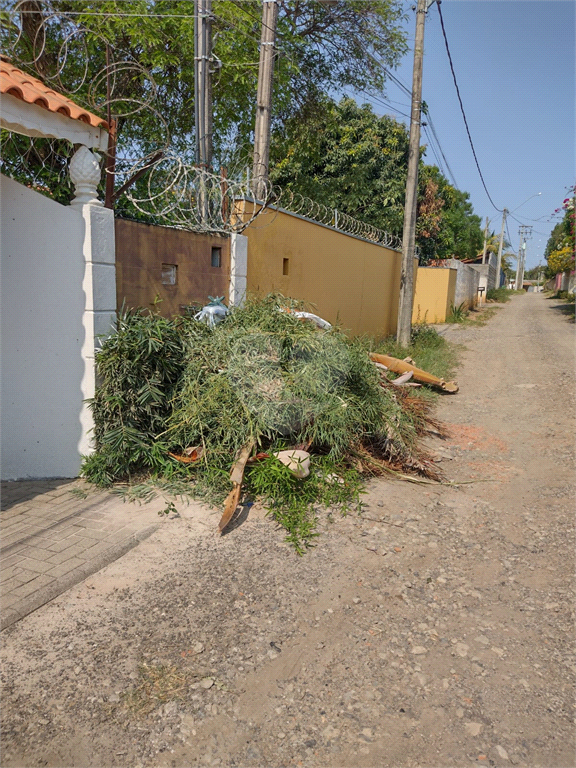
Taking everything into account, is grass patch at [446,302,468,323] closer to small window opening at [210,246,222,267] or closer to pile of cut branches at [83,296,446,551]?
small window opening at [210,246,222,267]

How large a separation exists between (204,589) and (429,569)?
134cm

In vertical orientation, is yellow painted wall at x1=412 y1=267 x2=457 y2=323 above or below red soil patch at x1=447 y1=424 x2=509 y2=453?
above

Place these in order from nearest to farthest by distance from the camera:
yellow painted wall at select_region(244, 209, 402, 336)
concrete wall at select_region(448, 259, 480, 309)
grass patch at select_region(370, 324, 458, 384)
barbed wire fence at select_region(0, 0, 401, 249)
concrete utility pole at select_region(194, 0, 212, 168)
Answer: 1. barbed wire fence at select_region(0, 0, 401, 249)
2. concrete utility pole at select_region(194, 0, 212, 168)
3. yellow painted wall at select_region(244, 209, 402, 336)
4. grass patch at select_region(370, 324, 458, 384)
5. concrete wall at select_region(448, 259, 480, 309)

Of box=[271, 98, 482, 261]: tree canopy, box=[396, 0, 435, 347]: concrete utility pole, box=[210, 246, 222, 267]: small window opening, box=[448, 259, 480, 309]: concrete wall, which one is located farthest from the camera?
box=[448, 259, 480, 309]: concrete wall

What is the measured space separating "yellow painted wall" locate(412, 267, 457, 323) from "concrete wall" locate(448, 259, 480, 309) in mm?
958

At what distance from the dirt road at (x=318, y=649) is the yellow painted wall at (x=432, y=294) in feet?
46.0

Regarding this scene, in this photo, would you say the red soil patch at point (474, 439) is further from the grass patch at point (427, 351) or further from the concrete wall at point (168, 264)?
the concrete wall at point (168, 264)

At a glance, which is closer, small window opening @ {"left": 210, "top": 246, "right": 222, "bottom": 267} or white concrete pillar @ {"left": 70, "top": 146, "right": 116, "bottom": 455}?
white concrete pillar @ {"left": 70, "top": 146, "right": 116, "bottom": 455}

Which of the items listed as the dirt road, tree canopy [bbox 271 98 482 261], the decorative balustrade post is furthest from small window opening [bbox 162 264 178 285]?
tree canopy [bbox 271 98 482 261]

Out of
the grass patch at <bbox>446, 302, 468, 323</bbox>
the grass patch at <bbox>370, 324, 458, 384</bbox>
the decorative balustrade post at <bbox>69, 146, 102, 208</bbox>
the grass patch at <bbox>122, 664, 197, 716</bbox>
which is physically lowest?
the grass patch at <bbox>122, 664, 197, 716</bbox>

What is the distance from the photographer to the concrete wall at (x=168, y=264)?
15.1 ft

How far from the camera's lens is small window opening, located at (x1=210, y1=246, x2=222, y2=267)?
224 inches

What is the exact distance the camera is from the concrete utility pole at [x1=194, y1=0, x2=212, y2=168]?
19.2 feet

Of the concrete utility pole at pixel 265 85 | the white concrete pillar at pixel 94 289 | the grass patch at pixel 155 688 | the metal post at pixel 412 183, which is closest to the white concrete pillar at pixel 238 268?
the concrete utility pole at pixel 265 85
